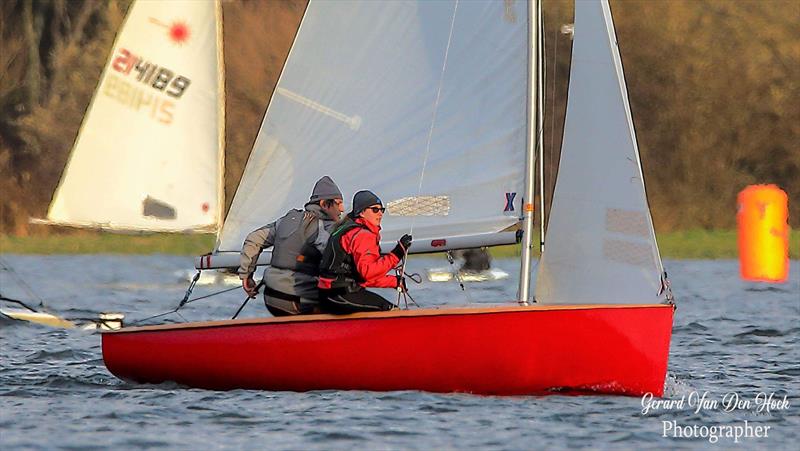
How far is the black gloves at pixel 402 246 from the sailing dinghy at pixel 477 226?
0.46m

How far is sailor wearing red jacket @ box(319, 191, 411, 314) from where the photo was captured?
13039mm

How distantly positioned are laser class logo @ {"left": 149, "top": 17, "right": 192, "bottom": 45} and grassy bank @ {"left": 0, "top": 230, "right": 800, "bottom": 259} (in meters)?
16.0

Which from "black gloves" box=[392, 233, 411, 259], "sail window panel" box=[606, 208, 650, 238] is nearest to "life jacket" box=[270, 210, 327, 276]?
"black gloves" box=[392, 233, 411, 259]

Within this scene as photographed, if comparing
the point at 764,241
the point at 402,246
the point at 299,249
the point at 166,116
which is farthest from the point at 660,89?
the point at 402,246

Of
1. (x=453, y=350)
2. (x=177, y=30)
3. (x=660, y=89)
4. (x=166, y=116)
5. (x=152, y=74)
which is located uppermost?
(x=660, y=89)

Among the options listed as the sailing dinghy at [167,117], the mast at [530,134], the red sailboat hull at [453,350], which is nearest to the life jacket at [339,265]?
the red sailboat hull at [453,350]

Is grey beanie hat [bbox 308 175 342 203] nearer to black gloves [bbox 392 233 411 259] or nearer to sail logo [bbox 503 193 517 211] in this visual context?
black gloves [bbox 392 233 411 259]

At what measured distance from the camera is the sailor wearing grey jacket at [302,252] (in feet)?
44.7

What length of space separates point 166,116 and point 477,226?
6832 mm

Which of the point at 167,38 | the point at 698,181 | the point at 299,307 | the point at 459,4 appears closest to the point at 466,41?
the point at 459,4

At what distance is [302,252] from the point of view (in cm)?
1360

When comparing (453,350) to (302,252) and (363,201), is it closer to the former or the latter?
(363,201)

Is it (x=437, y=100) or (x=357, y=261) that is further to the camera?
(x=437, y=100)

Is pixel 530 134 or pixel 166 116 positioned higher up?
pixel 166 116
